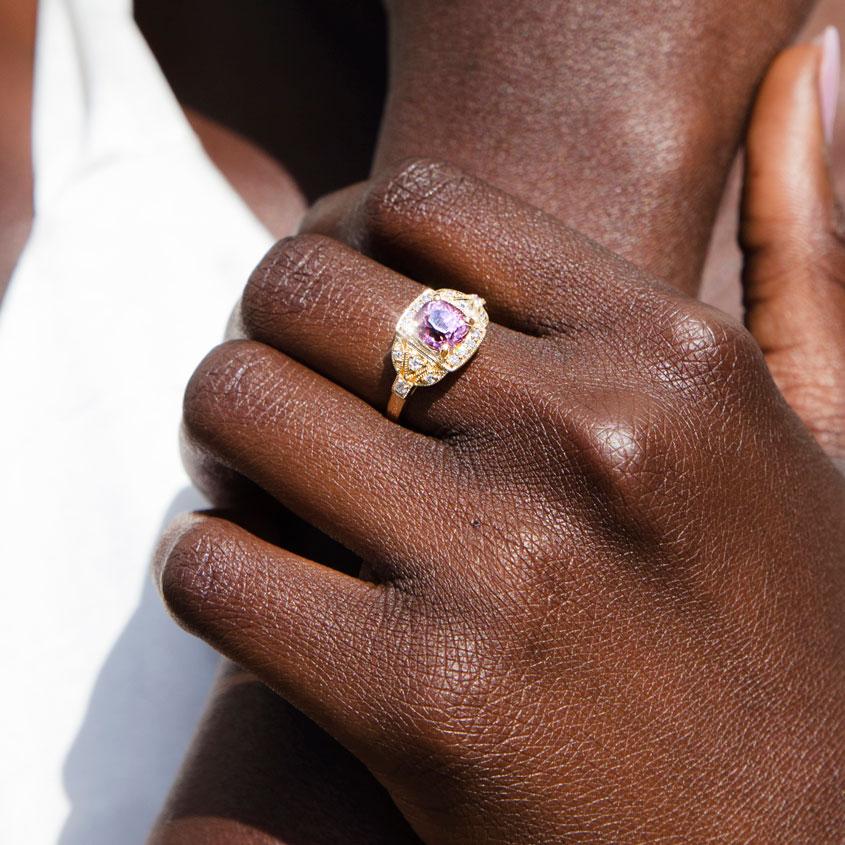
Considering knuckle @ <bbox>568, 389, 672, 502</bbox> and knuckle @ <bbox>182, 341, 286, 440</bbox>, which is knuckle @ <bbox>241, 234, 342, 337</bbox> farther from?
knuckle @ <bbox>568, 389, 672, 502</bbox>

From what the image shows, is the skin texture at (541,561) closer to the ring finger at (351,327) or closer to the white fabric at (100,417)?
the ring finger at (351,327)

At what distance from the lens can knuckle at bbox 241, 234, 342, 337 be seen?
2.44ft

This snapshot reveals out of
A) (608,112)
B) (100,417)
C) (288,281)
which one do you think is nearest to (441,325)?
(288,281)

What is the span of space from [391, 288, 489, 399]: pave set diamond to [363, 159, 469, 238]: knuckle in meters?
0.09

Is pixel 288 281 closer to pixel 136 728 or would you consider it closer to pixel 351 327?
pixel 351 327

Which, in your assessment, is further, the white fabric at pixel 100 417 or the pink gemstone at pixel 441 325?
the white fabric at pixel 100 417

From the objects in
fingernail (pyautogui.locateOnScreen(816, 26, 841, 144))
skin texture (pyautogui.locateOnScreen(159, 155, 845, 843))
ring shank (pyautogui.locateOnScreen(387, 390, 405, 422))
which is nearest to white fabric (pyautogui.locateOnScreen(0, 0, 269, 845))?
skin texture (pyautogui.locateOnScreen(159, 155, 845, 843))

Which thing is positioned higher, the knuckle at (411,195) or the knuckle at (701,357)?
the knuckle at (411,195)

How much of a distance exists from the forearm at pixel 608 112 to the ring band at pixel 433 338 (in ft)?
1.31

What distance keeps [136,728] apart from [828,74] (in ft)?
3.90

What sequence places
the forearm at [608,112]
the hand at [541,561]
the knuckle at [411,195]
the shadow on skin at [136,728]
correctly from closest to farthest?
the hand at [541,561] < the knuckle at [411,195] < the shadow on skin at [136,728] < the forearm at [608,112]

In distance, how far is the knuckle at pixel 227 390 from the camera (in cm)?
72

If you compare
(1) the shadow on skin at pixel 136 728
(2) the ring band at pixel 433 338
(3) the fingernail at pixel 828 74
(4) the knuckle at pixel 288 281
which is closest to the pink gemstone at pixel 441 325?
(2) the ring band at pixel 433 338

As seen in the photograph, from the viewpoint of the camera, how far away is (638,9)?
107 centimetres
